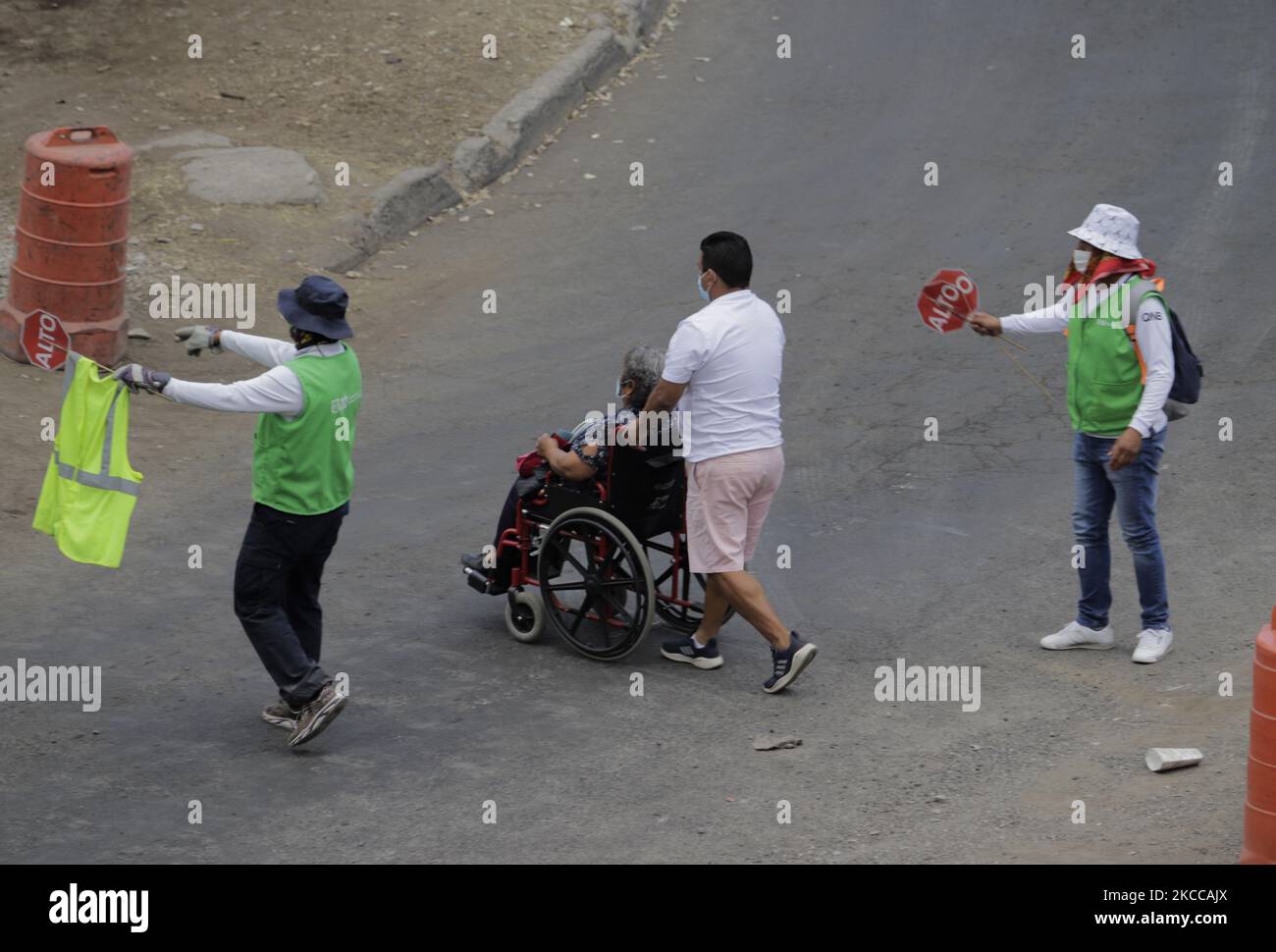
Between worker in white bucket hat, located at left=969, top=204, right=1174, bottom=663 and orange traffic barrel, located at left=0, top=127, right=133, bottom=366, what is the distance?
582 centimetres

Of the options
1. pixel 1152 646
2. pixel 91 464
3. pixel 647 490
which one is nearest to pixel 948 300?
pixel 647 490

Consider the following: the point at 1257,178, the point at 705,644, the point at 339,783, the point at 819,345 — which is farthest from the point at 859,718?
the point at 1257,178

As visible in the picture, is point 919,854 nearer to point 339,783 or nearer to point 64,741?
point 339,783

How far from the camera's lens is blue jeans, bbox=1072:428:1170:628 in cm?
721

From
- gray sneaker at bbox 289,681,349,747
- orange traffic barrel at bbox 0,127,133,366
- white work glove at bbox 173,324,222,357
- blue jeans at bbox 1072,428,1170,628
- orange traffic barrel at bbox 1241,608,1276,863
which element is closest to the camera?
orange traffic barrel at bbox 1241,608,1276,863

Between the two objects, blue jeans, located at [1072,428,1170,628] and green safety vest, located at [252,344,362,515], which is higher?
green safety vest, located at [252,344,362,515]

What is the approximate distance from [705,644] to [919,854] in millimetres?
1899

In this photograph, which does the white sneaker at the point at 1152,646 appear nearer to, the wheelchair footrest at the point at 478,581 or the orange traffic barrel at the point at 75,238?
the wheelchair footrest at the point at 478,581

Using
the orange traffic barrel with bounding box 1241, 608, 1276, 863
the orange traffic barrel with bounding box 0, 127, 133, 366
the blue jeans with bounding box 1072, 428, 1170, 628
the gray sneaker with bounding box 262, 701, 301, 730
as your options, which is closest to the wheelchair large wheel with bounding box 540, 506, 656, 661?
the gray sneaker with bounding box 262, 701, 301, 730

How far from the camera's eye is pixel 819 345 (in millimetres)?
11602

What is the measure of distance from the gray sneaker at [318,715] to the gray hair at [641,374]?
1.85 m

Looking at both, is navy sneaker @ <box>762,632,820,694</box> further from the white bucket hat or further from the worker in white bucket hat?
the white bucket hat

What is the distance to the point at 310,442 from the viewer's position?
6473 millimetres

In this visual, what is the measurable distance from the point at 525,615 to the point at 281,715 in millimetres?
1338
